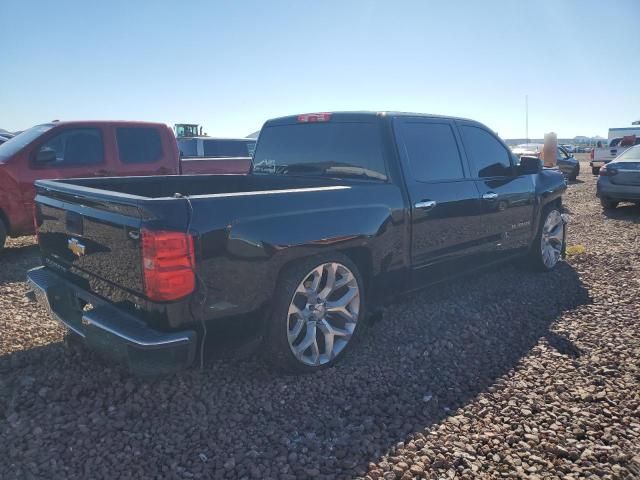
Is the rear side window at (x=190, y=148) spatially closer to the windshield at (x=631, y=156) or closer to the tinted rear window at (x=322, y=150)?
the tinted rear window at (x=322, y=150)

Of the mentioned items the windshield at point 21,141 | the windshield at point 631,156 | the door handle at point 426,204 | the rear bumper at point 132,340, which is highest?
the windshield at point 21,141

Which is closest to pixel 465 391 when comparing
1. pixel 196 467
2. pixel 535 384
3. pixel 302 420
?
pixel 535 384

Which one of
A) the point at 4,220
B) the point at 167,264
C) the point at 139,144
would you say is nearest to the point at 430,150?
the point at 167,264

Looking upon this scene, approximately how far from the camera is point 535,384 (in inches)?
129

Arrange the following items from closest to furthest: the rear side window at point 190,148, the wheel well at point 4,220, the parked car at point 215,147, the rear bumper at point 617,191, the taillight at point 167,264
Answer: the taillight at point 167,264
the wheel well at point 4,220
the rear bumper at point 617,191
the parked car at point 215,147
the rear side window at point 190,148

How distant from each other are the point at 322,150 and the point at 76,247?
6.65 ft

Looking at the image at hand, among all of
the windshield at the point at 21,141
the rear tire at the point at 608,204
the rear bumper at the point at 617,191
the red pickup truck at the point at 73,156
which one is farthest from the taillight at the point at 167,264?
the rear tire at the point at 608,204

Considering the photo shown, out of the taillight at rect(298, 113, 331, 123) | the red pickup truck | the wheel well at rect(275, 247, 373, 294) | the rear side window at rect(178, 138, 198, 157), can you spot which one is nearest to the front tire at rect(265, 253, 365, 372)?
the wheel well at rect(275, 247, 373, 294)

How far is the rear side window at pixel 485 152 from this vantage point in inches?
185

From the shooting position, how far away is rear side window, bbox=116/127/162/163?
7.37m

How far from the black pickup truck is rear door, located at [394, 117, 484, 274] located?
0.02 meters

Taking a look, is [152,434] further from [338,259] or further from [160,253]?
[338,259]

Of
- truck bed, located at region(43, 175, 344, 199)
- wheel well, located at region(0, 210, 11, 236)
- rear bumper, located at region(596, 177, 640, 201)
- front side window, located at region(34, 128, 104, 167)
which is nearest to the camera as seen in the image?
truck bed, located at region(43, 175, 344, 199)

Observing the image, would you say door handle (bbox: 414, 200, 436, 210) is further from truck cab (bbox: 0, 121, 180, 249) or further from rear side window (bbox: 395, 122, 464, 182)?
truck cab (bbox: 0, 121, 180, 249)
